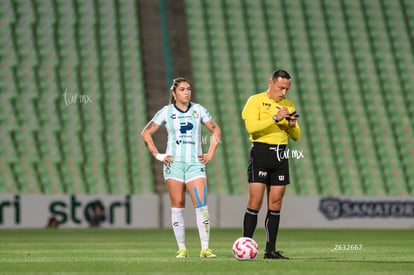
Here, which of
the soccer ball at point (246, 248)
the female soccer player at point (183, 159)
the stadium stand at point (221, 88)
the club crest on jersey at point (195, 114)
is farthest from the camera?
the stadium stand at point (221, 88)

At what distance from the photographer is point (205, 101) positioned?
76.5 ft

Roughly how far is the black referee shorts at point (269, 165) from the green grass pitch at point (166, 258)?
0.76m

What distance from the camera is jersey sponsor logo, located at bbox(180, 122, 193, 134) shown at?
31.2 ft

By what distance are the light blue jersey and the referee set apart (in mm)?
536

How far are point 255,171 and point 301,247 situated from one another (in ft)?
9.98

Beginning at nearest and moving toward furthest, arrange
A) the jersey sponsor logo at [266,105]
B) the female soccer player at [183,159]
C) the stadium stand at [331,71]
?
the jersey sponsor logo at [266,105]
the female soccer player at [183,159]
the stadium stand at [331,71]

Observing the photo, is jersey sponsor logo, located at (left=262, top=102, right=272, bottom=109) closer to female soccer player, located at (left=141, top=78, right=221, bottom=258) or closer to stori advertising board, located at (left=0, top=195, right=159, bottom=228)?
female soccer player, located at (left=141, top=78, right=221, bottom=258)

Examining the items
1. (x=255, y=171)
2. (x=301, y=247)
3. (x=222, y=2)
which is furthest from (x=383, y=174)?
(x=255, y=171)

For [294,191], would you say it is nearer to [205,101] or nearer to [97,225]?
[205,101]

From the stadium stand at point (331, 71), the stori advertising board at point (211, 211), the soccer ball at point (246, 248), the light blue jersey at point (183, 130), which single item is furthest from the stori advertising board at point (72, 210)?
the soccer ball at point (246, 248)

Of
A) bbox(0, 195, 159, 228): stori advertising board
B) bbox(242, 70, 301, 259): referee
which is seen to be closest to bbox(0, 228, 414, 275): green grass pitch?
bbox(242, 70, 301, 259): referee

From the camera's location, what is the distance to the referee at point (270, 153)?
9.23 meters

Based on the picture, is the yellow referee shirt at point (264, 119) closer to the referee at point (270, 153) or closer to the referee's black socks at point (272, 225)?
the referee at point (270, 153)

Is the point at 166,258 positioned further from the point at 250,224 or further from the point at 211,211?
the point at 211,211
